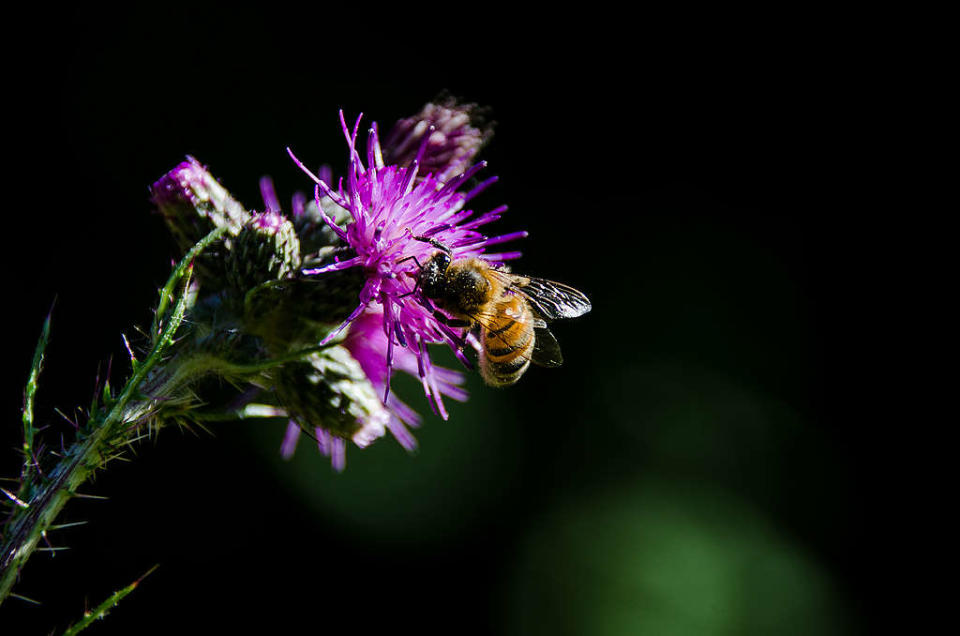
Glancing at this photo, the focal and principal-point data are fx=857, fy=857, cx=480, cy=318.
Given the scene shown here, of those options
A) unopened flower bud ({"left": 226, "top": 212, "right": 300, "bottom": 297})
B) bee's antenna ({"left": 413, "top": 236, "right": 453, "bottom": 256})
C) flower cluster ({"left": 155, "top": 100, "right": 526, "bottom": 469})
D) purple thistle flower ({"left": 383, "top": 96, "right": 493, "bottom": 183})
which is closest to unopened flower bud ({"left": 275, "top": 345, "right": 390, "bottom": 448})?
flower cluster ({"left": 155, "top": 100, "right": 526, "bottom": 469})

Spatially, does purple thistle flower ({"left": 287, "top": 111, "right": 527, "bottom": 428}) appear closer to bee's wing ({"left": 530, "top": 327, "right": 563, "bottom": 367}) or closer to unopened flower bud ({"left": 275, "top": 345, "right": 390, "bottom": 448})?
unopened flower bud ({"left": 275, "top": 345, "right": 390, "bottom": 448})

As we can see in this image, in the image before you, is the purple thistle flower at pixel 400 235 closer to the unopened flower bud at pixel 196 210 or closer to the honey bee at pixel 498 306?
the honey bee at pixel 498 306

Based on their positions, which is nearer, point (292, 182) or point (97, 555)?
point (97, 555)

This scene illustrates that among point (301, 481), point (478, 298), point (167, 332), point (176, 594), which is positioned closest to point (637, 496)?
point (301, 481)

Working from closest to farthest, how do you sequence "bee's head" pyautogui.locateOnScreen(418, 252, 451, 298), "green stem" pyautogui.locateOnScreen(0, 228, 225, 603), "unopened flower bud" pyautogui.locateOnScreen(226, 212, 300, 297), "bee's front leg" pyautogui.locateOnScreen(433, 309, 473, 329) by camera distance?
"green stem" pyautogui.locateOnScreen(0, 228, 225, 603), "unopened flower bud" pyautogui.locateOnScreen(226, 212, 300, 297), "bee's head" pyautogui.locateOnScreen(418, 252, 451, 298), "bee's front leg" pyautogui.locateOnScreen(433, 309, 473, 329)

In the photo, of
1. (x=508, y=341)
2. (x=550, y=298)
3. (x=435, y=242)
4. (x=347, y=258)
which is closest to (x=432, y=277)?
(x=435, y=242)

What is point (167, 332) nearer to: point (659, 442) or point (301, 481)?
point (301, 481)
